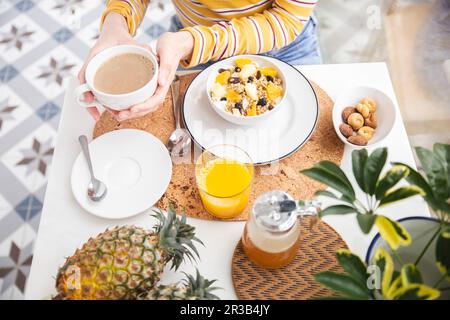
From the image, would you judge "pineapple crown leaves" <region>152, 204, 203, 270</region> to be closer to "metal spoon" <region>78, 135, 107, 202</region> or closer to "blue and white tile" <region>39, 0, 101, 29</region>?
"metal spoon" <region>78, 135, 107, 202</region>

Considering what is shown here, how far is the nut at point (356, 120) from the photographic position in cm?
96

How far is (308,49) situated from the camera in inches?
52.7

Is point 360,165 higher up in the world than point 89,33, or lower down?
lower down

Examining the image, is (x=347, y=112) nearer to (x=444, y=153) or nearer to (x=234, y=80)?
(x=234, y=80)

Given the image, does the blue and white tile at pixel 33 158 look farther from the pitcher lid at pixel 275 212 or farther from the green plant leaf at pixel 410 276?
the green plant leaf at pixel 410 276

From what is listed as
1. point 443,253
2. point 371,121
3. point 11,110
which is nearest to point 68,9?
point 11,110

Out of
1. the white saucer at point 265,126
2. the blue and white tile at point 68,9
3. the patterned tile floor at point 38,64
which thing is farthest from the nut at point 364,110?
the blue and white tile at point 68,9

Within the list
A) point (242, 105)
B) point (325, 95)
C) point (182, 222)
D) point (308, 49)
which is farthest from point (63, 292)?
point (308, 49)

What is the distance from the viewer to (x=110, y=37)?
104cm

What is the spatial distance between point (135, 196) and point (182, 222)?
19 centimetres

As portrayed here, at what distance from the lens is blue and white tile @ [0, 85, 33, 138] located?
194 cm

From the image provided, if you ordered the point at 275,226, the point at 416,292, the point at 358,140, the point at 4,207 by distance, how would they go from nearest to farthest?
the point at 416,292 → the point at 275,226 → the point at 358,140 → the point at 4,207

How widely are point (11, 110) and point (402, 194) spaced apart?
6.46 feet
